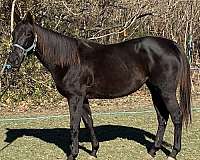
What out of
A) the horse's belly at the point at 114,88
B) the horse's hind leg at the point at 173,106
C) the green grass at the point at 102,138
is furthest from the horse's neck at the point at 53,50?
the green grass at the point at 102,138

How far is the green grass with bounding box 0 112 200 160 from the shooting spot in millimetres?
6125

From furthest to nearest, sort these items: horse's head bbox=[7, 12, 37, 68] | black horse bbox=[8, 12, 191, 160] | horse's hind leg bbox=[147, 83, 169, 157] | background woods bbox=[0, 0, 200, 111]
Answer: background woods bbox=[0, 0, 200, 111], horse's hind leg bbox=[147, 83, 169, 157], black horse bbox=[8, 12, 191, 160], horse's head bbox=[7, 12, 37, 68]

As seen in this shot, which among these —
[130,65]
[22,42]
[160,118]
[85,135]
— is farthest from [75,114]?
[85,135]

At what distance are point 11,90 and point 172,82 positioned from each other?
5322mm

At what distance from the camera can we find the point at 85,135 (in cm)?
723

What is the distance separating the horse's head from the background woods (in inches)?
175

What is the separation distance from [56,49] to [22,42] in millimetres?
440

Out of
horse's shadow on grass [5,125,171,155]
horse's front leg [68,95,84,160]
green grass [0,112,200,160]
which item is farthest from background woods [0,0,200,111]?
horse's front leg [68,95,84,160]

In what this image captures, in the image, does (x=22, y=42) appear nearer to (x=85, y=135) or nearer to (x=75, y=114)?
(x=75, y=114)

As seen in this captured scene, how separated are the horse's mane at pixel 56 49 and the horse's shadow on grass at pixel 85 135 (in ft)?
4.80

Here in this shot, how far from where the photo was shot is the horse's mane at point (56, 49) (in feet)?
18.4

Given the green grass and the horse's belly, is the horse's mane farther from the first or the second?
the green grass

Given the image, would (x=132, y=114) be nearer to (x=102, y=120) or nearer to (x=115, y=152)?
(x=102, y=120)

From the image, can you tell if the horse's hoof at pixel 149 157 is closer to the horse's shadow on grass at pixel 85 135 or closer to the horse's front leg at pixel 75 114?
the horse's shadow on grass at pixel 85 135
